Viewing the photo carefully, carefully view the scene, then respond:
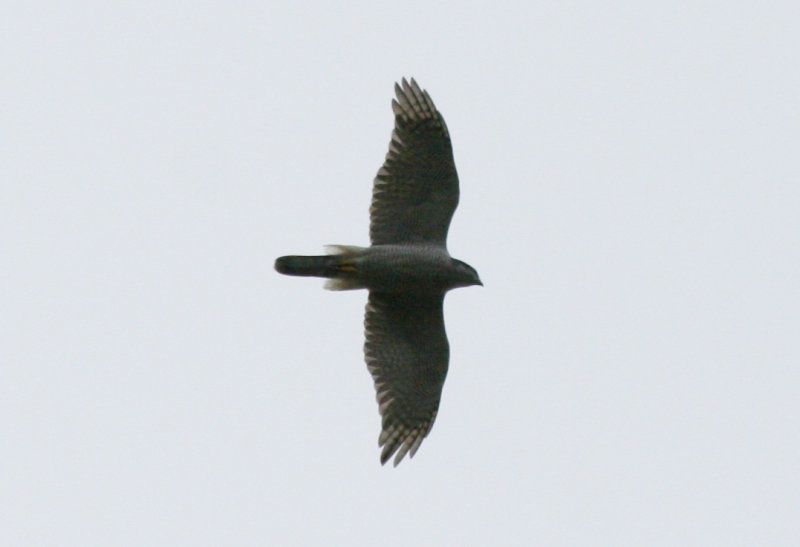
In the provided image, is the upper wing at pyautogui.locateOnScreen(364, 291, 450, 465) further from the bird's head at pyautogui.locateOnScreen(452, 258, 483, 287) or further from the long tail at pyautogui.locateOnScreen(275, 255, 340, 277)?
the long tail at pyautogui.locateOnScreen(275, 255, 340, 277)

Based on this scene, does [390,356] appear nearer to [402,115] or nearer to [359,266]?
[359,266]

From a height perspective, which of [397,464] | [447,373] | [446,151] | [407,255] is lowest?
[397,464]

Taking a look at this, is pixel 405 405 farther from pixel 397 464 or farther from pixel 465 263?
pixel 465 263

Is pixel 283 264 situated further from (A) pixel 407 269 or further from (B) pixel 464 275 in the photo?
(B) pixel 464 275

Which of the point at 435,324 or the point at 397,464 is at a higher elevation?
the point at 435,324

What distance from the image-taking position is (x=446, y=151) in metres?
15.1

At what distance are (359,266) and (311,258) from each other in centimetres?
51

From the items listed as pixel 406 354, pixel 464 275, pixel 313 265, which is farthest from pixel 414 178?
pixel 406 354

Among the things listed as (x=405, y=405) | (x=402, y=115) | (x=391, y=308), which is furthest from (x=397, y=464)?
(x=402, y=115)

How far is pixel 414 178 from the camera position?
15219 mm

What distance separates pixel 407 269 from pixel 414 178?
0.95m

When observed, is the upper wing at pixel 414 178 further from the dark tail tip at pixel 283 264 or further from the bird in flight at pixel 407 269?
the dark tail tip at pixel 283 264

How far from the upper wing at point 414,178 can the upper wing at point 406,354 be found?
841 millimetres

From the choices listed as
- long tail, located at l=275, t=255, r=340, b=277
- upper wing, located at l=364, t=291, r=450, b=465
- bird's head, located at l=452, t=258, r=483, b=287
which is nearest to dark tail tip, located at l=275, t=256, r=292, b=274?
long tail, located at l=275, t=255, r=340, b=277
